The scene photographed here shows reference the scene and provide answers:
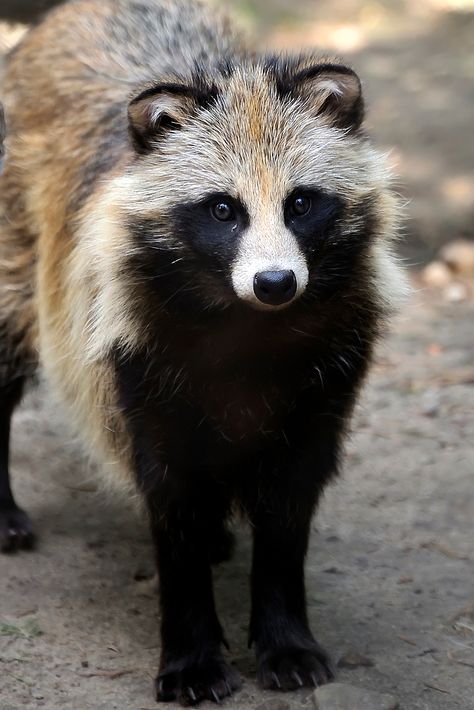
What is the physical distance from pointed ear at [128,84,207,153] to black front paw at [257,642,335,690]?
1894mm

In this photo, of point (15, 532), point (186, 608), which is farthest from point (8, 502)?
point (186, 608)

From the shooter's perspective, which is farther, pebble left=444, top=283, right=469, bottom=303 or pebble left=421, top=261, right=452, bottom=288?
pebble left=421, top=261, right=452, bottom=288

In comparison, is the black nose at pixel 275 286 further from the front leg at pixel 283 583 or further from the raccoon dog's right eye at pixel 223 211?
the front leg at pixel 283 583

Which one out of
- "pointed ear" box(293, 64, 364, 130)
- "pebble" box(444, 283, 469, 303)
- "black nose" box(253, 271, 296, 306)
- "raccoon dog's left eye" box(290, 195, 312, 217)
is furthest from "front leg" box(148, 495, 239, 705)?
"pebble" box(444, 283, 469, 303)

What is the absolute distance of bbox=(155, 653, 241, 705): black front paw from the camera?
426cm

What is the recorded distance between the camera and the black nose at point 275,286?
3611 mm

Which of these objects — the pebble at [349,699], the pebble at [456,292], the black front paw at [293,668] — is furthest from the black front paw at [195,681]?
the pebble at [456,292]

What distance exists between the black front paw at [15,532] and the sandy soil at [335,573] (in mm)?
72

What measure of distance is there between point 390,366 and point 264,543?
126 inches

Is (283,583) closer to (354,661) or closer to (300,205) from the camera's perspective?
(354,661)

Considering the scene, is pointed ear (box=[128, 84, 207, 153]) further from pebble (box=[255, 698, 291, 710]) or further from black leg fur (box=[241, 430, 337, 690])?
pebble (box=[255, 698, 291, 710])

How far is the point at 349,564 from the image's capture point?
17.7 ft

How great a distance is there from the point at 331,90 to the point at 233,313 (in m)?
0.87

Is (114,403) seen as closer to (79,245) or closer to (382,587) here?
(79,245)
